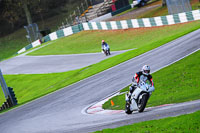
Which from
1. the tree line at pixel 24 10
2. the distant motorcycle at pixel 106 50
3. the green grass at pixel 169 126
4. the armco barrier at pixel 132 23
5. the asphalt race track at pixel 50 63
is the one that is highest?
the tree line at pixel 24 10

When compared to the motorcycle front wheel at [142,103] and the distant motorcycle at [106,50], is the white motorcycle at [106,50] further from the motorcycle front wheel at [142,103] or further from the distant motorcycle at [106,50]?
the motorcycle front wheel at [142,103]

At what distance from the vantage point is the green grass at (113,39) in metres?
37.1

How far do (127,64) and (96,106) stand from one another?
937 cm

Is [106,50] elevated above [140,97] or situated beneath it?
situated beneath

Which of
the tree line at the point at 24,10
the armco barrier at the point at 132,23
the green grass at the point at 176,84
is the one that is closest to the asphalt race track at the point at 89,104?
the green grass at the point at 176,84

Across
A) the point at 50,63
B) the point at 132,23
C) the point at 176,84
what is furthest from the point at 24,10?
the point at 176,84

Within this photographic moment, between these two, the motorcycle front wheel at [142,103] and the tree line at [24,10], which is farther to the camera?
the tree line at [24,10]

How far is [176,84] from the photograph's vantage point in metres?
16.8

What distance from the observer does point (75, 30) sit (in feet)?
178

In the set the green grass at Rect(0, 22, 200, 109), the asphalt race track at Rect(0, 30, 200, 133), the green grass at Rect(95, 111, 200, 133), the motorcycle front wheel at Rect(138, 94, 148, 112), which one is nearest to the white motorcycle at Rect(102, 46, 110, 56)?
the green grass at Rect(0, 22, 200, 109)

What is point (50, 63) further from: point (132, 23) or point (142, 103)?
point (142, 103)

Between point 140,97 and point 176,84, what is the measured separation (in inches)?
171

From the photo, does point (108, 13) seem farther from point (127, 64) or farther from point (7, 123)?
point (7, 123)

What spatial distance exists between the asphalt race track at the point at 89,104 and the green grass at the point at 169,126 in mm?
816
